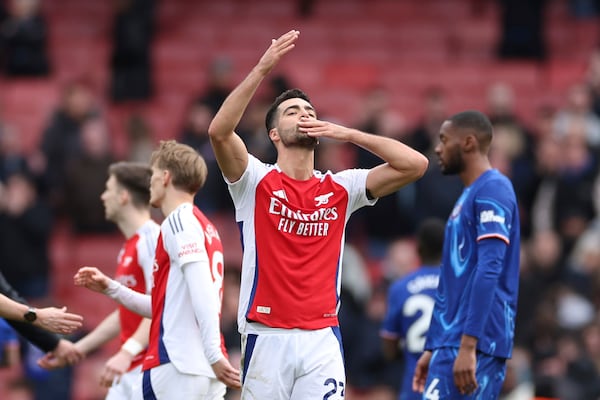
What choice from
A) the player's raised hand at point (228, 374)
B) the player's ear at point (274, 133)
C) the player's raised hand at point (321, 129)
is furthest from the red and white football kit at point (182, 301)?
the player's raised hand at point (321, 129)

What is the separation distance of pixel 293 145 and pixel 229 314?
6616mm

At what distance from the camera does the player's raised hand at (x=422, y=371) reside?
30.4ft

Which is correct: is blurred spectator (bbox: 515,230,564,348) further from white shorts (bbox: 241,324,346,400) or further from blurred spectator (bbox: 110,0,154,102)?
white shorts (bbox: 241,324,346,400)

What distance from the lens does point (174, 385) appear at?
8.52 metres

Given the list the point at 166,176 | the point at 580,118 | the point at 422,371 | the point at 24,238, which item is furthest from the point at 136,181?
the point at 580,118

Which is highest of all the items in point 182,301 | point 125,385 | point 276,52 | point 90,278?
point 276,52

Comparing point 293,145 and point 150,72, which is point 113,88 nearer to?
point 150,72

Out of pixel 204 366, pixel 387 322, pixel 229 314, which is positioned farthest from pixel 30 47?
pixel 204 366

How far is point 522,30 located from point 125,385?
499 inches

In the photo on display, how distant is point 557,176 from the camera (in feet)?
55.0

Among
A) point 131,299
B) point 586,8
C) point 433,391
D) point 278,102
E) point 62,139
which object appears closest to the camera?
point 278,102

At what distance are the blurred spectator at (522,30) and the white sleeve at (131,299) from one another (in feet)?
41.2

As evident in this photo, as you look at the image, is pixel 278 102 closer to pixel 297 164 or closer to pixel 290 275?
pixel 297 164

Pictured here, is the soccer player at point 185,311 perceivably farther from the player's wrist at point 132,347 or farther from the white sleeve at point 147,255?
the white sleeve at point 147,255
